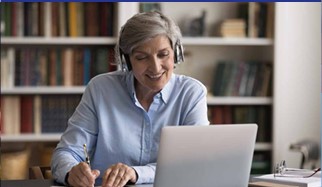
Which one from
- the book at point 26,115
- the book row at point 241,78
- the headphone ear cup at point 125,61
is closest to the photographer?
the headphone ear cup at point 125,61

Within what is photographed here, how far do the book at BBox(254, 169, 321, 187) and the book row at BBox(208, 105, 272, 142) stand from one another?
6.88 feet

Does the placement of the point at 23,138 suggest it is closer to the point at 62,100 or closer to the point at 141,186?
the point at 62,100

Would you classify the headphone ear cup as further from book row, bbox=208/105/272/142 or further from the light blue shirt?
book row, bbox=208/105/272/142

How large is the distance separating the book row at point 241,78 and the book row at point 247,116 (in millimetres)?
109

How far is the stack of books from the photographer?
13.7 ft

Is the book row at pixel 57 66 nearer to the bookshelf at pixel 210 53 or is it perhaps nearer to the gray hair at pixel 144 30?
the bookshelf at pixel 210 53

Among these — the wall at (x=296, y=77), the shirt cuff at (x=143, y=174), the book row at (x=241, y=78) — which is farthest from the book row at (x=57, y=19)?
the shirt cuff at (x=143, y=174)

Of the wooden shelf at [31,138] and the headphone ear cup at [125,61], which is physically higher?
the headphone ear cup at [125,61]

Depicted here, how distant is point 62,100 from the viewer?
162 inches

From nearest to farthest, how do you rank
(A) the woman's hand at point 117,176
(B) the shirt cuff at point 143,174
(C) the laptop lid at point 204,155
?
(C) the laptop lid at point 204,155, (A) the woman's hand at point 117,176, (B) the shirt cuff at point 143,174

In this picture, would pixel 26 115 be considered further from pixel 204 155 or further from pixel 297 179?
pixel 204 155

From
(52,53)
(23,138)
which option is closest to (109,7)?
(52,53)

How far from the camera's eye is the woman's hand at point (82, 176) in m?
1.88

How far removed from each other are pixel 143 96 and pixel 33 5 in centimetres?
189
